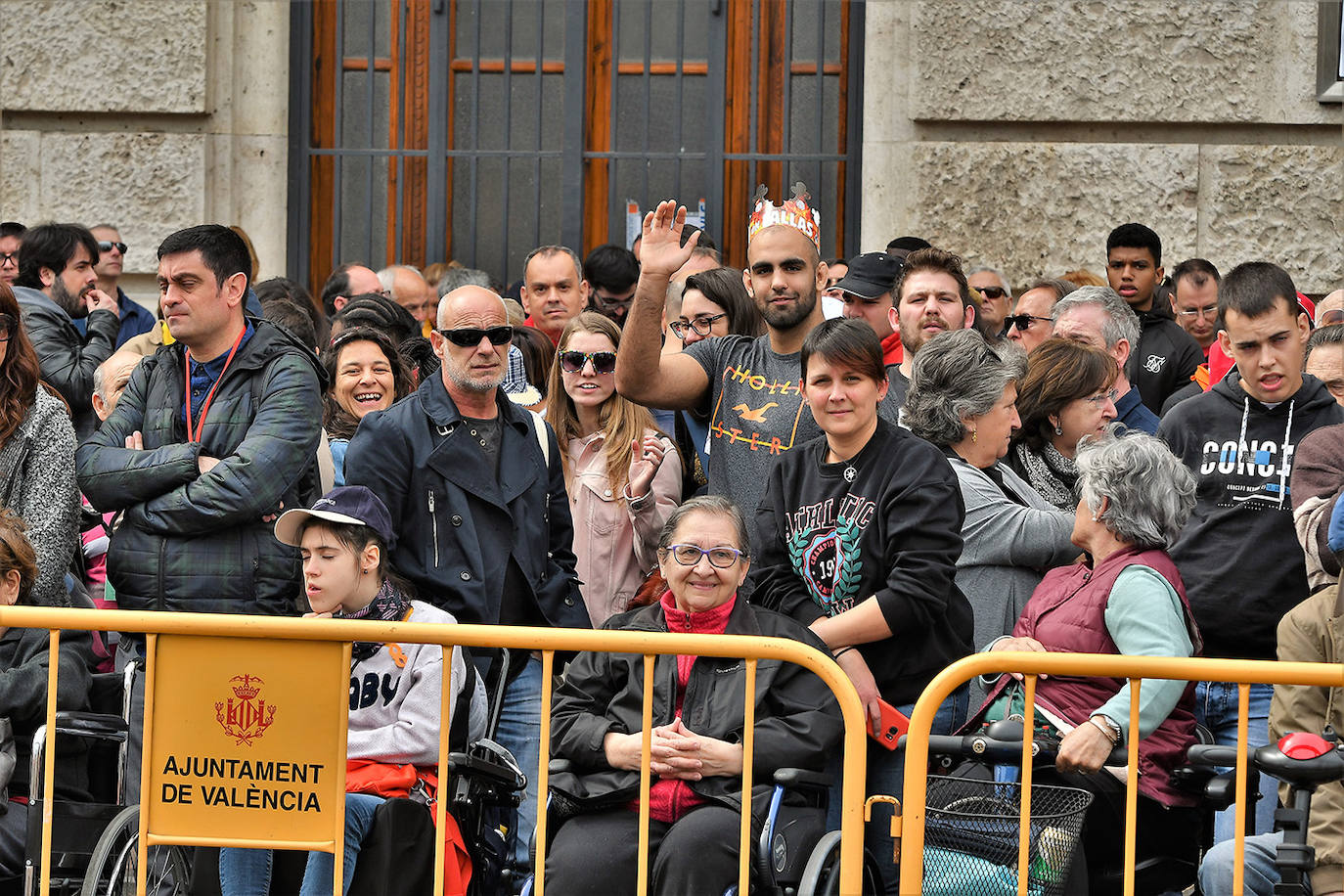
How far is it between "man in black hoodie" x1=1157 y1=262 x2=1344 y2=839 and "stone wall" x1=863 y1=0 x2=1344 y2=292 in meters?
2.92

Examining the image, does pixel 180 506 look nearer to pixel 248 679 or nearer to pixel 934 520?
pixel 248 679

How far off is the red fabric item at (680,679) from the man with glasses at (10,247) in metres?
4.92

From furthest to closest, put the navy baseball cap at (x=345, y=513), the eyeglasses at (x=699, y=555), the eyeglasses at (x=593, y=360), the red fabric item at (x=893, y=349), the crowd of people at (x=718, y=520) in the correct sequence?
the red fabric item at (x=893, y=349), the eyeglasses at (x=593, y=360), the navy baseball cap at (x=345, y=513), the eyeglasses at (x=699, y=555), the crowd of people at (x=718, y=520)

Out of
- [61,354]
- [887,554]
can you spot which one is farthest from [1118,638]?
[61,354]

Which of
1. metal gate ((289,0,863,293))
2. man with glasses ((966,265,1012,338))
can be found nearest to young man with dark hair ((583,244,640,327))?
metal gate ((289,0,863,293))

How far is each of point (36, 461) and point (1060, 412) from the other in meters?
3.27

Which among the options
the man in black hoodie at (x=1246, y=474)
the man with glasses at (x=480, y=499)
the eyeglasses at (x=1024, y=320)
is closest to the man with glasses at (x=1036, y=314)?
the eyeglasses at (x=1024, y=320)

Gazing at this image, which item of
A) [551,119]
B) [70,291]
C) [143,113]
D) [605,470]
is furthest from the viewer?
[551,119]

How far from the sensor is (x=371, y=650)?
475 centimetres

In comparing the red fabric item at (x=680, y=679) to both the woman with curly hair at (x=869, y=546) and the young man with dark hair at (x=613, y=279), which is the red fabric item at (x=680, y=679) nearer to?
the woman with curly hair at (x=869, y=546)

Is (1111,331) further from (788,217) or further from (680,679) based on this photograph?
(680,679)

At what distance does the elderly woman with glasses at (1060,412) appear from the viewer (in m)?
5.44

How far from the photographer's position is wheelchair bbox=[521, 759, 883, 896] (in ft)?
13.4

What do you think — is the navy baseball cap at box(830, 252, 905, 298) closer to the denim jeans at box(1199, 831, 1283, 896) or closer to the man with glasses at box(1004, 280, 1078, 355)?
the man with glasses at box(1004, 280, 1078, 355)
